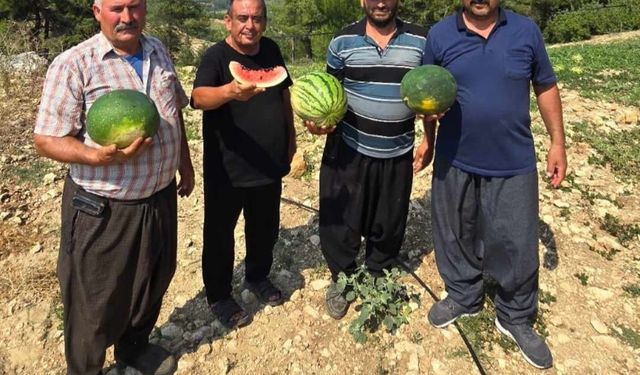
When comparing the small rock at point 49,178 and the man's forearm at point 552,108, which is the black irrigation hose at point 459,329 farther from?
the small rock at point 49,178

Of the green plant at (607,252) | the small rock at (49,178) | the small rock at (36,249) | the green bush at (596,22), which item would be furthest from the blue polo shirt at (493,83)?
the green bush at (596,22)

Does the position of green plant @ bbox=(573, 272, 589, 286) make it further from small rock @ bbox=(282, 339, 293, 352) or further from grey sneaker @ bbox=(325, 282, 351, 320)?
small rock @ bbox=(282, 339, 293, 352)

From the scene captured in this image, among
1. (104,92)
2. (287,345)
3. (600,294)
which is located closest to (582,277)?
(600,294)

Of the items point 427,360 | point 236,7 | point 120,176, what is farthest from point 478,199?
point 120,176

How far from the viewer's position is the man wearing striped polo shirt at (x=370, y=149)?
2859 mm

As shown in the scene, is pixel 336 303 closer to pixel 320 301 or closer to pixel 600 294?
pixel 320 301

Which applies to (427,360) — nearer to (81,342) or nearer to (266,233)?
(266,233)

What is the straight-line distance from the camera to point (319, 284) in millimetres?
3914

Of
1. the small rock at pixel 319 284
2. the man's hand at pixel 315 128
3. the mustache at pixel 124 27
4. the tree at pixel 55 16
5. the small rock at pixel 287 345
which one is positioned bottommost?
the tree at pixel 55 16

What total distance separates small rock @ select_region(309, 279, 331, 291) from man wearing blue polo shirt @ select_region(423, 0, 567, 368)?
91 cm

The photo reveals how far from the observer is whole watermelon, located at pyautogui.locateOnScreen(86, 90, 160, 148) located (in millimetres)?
2068

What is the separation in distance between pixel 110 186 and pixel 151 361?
1356mm

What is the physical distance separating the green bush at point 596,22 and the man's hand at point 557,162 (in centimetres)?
2440

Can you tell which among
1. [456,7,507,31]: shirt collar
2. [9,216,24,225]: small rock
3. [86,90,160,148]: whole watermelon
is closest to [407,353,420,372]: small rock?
[456,7,507,31]: shirt collar
